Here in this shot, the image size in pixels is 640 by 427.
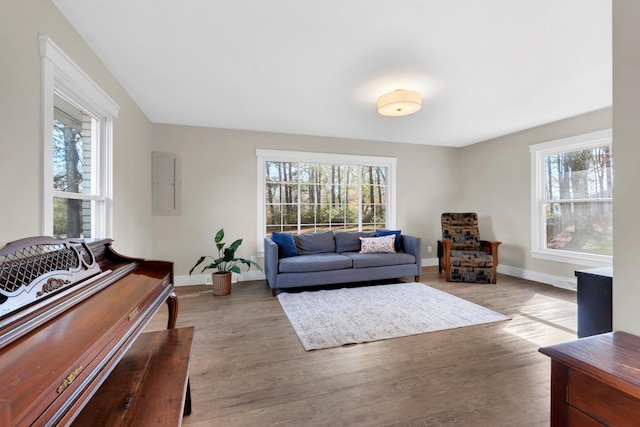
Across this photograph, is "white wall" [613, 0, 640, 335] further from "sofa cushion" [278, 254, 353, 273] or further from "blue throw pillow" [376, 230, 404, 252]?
"blue throw pillow" [376, 230, 404, 252]

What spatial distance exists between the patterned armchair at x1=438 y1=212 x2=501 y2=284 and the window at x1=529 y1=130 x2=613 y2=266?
735mm

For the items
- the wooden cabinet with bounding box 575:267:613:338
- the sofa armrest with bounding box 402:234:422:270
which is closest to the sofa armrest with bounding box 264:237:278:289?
the sofa armrest with bounding box 402:234:422:270

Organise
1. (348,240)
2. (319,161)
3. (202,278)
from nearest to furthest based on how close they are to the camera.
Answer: (202,278) → (348,240) → (319,161)

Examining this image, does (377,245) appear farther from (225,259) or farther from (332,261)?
(225,259)

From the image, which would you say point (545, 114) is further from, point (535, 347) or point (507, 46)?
point (535, 347)

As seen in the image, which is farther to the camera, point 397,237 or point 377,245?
point 397,237

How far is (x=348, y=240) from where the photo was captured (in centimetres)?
462

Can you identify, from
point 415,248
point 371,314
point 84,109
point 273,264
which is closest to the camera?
point 84,109

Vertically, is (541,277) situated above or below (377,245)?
below

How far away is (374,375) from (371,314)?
3.55 ft

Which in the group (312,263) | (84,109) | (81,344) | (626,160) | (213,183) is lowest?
(312,263)

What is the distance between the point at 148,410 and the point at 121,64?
8.82 ft

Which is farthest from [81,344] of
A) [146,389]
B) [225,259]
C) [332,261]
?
[332,261]

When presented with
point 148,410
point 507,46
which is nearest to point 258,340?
point 148,410
